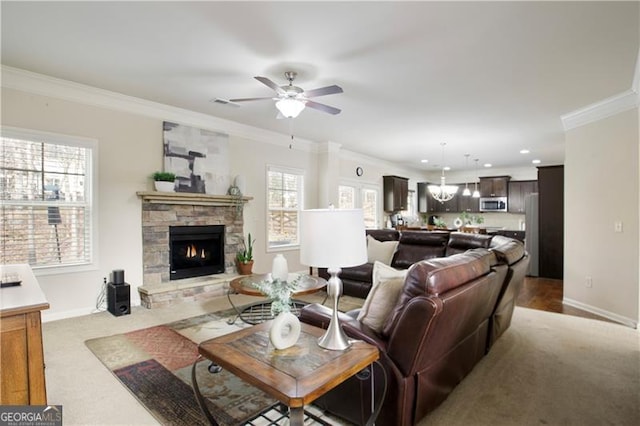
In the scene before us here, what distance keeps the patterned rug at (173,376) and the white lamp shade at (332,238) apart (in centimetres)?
122

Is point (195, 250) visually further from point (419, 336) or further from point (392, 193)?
point (392, 193)

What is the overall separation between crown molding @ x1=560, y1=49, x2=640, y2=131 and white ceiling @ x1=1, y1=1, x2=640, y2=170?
10 cm

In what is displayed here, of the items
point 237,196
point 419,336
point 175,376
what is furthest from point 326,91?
point 237,196

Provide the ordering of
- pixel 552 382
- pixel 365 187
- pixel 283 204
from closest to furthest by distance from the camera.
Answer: pixel 552 382
pixel 283 204
pixel 365 187

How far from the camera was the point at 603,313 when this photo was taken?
4121 millimetres

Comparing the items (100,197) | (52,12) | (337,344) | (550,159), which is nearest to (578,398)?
(337,344)

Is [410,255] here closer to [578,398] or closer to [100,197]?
[578,398]

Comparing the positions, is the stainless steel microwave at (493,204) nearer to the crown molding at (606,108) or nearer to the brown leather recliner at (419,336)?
the crown molding at (606,108)

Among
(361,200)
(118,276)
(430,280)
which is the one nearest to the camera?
(430,280)

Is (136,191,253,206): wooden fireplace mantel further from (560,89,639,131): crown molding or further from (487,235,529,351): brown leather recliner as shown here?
(560,89,639,131): crown molding

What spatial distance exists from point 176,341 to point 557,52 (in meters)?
4.36

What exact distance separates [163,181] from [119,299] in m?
1.56

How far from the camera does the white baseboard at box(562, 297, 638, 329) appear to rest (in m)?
3.77

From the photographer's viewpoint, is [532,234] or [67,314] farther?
[532,234]
